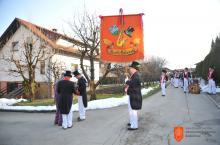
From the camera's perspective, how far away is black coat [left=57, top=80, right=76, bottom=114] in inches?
347

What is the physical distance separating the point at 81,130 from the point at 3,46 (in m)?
25.8

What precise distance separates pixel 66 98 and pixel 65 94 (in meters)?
0.14

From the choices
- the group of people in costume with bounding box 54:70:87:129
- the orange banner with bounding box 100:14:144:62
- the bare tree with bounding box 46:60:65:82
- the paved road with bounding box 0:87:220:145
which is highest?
the orange banner with bounding box 100:14:144:62

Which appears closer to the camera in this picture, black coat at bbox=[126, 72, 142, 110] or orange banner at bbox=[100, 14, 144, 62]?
black coat at bbox=[126, 72, 142, 110]

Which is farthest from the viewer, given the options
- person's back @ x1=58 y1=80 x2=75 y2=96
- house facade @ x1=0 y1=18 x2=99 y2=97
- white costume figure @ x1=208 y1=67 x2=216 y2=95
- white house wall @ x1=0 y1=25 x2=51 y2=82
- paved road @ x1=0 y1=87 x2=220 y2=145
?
white house wall @ x1=0 y1=25 x2=51 y2=82

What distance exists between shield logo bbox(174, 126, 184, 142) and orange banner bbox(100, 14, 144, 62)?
Result: 4183 millimetres

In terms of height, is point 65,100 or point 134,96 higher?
point 134,96

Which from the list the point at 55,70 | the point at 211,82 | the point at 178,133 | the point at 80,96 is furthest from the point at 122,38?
the point at 55,70

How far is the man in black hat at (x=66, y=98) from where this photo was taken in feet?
28.9

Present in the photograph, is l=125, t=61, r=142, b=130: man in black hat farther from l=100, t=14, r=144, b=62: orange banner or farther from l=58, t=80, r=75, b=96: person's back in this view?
l=100, t=14, r=144, b=62: orange banner

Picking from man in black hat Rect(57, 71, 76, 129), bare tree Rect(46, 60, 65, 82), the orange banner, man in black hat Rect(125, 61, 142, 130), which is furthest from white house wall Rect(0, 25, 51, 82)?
man in black hat Rect(125, 61, 142, 130)

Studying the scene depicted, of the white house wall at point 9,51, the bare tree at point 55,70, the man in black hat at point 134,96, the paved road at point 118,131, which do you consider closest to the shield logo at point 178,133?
the paved road at point 118,131

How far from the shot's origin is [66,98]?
896 centimetres

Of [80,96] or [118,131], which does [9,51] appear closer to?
[80,96]
